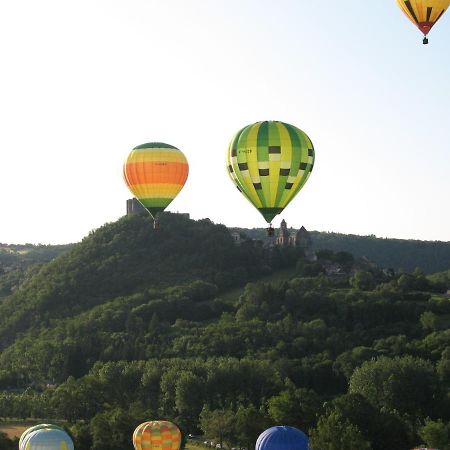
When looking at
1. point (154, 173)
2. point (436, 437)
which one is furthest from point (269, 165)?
point (436, 437)

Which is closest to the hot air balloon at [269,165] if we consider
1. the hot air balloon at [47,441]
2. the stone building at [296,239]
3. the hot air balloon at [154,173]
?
the hot air balloon at [154,173]

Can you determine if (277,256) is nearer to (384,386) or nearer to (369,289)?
(369,289)

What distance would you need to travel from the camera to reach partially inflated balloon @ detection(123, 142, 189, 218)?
79.6 metres

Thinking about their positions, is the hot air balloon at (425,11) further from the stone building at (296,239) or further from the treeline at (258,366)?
the stone building at (296,239)

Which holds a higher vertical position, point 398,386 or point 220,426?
point 398,386

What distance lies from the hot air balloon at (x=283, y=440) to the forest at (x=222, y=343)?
297 centimetres

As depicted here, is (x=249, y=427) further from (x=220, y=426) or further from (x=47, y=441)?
(x=47, y=441)

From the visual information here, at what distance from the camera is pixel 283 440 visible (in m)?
73.4

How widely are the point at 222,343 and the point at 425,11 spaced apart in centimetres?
7671

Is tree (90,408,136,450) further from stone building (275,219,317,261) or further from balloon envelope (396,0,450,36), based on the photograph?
stone building (275,219,317,261)

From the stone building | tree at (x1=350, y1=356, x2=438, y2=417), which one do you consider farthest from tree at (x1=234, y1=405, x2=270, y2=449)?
the stone building

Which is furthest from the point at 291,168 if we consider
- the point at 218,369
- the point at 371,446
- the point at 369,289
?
the point at 369,289

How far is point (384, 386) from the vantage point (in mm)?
104562

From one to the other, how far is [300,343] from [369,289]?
1075 inches
